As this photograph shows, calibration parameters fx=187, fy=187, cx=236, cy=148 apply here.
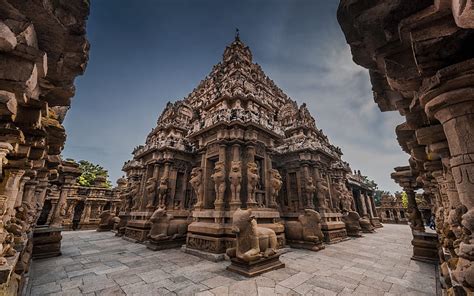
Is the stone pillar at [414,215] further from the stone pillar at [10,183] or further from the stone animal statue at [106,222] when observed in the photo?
the stone animal statue at [106,222]

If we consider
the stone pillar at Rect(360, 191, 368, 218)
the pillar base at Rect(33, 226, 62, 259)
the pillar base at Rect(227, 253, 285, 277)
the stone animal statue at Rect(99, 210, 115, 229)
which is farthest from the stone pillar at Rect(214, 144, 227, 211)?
the stone pillar at Rect(360, 191, 368, 218)

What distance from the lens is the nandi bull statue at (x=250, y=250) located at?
17.1 feet

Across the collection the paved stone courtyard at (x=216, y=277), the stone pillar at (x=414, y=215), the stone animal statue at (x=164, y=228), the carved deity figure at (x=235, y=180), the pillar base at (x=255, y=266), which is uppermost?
→ the carved deity figure at (x=235, y=180)

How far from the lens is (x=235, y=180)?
8.04m

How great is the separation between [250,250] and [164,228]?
5.48 meters

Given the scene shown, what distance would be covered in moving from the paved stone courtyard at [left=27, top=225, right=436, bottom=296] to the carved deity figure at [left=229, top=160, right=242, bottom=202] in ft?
8.38

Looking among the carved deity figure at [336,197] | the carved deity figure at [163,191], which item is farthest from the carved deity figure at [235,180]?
the carved deity figure at [336,197]


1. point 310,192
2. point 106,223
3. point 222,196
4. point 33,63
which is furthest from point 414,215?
point 106,223

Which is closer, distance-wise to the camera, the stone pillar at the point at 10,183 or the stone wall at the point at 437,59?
the stone wall at the point at 437,59

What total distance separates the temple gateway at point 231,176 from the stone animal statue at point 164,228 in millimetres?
46

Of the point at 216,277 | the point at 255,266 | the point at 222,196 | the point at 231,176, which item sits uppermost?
the point at 231,176

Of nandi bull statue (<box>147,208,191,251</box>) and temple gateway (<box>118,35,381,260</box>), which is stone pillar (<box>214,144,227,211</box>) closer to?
temple gateway (<box>118,35,381,260</box>)

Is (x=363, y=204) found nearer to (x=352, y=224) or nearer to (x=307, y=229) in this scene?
(x=352, y=224)

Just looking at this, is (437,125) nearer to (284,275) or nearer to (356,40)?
(356,40)
